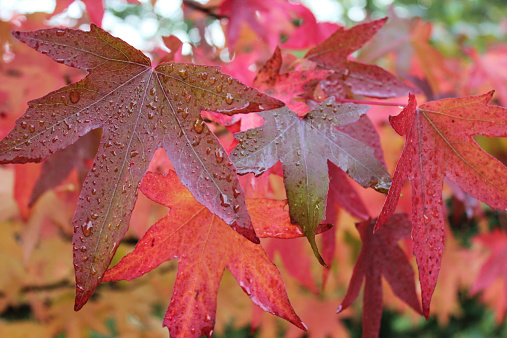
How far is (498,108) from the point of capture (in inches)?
23.7

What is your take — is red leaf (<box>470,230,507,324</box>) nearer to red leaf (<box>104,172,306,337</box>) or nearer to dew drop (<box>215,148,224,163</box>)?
red leaf (<box>104,172,306,337</box>)

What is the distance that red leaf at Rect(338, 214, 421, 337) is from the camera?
0.74 m

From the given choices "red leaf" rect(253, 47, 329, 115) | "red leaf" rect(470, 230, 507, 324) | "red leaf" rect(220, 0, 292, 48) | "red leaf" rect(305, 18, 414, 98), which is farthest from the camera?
"red leaf" rect(470, 230, 507, 324)

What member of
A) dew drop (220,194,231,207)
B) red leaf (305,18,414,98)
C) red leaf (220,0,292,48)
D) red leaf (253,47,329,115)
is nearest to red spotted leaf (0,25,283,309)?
dew drop (220,194,231,207)

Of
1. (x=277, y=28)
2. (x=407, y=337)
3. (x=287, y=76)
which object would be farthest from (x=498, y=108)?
(x=407, y=337)

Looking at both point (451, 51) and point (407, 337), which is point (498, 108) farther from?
point (407, 337)

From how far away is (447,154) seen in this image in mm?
623

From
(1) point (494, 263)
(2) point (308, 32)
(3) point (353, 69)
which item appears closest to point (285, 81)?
(3) point (353, 69)

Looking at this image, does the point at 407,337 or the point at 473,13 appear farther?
the point at 473,13

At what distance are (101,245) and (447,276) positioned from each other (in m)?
2.50

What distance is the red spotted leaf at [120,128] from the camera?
47cm

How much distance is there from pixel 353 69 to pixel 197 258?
0.50 metres

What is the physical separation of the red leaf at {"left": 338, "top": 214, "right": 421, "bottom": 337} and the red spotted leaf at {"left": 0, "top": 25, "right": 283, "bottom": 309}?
Result: 370 mm

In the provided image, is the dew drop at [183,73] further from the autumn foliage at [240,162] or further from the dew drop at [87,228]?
the dew drop at [87,228]
